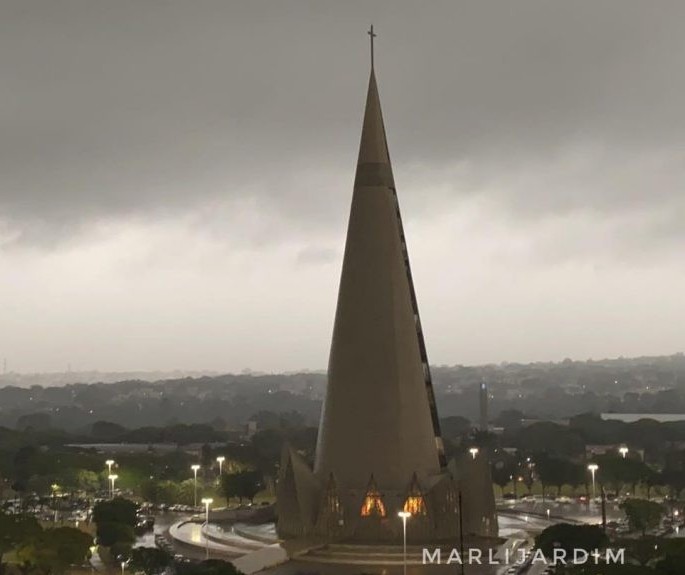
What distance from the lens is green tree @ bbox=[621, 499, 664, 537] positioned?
30688mm

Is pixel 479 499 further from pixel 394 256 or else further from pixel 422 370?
pixel 394 256

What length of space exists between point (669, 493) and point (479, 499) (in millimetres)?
22915

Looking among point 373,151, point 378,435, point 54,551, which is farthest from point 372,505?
point 373,151

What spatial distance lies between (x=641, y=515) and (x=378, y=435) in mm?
9895

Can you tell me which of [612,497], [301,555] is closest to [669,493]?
[612,497]

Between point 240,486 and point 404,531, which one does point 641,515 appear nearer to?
point 404,531

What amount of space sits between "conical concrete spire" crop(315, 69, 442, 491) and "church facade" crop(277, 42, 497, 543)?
2 cm

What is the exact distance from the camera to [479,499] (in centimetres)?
2561

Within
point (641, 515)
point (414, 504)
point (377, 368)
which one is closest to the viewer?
point (414, 504)

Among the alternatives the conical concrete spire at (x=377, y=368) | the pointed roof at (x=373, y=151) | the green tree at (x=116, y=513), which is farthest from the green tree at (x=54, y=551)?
the pointed roof at (x=373, y=151)

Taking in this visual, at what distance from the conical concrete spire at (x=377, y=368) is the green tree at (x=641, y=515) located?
25.2 feet

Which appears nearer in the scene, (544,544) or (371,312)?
(544,544)

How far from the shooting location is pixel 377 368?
2586 cm

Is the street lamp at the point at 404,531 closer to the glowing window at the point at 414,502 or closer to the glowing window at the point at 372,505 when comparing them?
the glowing window at the point at 414,502
